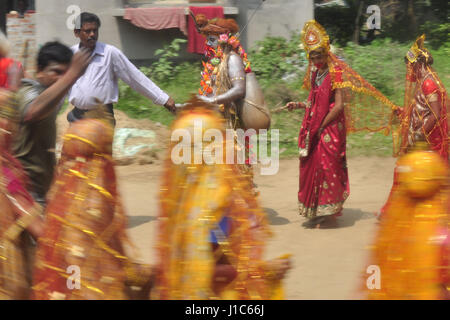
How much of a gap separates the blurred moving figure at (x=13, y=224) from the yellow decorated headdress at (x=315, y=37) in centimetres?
346

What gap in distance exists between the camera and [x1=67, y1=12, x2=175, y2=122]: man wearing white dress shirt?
6.09 metres

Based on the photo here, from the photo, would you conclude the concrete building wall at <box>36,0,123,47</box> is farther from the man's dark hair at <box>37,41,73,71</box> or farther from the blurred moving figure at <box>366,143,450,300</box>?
the blurred moving figure at <box>366,143,450,300</box>

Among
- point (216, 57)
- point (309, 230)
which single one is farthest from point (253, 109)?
point (309, 230)

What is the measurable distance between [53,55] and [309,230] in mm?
3241

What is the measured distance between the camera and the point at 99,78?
243 inches

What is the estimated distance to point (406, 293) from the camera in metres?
3.13

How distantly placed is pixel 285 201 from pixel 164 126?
11.4ft

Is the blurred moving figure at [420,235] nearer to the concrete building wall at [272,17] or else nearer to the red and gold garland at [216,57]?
the red and gold garland at [216,57]

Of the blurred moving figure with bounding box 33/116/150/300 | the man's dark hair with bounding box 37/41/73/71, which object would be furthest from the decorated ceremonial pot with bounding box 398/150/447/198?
the man's dark hair with bounding box 37/41/73/71

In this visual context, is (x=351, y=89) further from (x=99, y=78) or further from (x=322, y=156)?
(x=99, y=78)

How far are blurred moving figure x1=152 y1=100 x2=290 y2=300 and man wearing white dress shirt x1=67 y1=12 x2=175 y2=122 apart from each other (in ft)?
9.76

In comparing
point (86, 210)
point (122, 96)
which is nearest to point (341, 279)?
point (86, 210)

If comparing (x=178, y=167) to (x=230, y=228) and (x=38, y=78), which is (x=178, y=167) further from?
(x=38, y=78)

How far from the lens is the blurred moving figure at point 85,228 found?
321 centimetres
